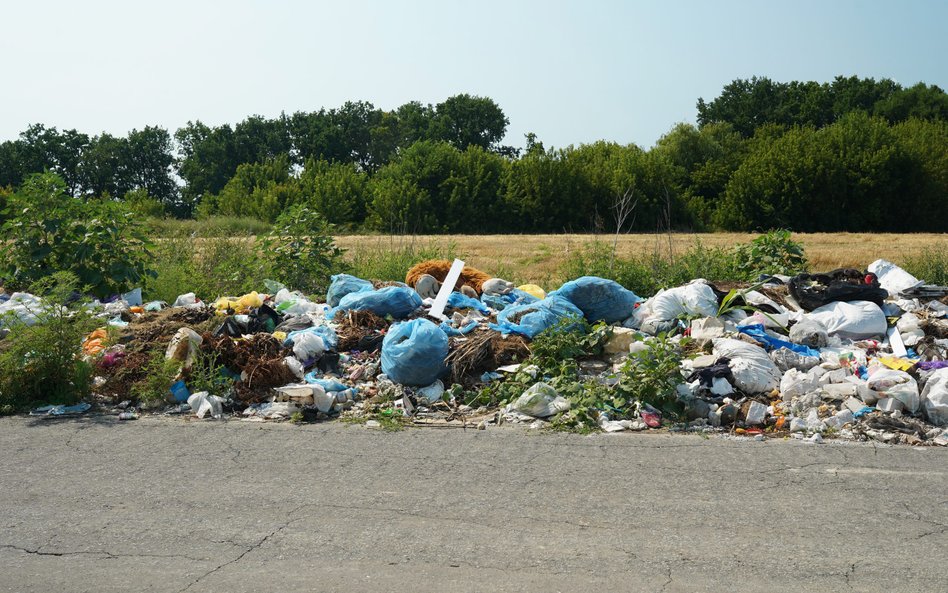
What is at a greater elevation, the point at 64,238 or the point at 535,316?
the point at 64,238

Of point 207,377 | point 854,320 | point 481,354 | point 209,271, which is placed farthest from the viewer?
point 209,271

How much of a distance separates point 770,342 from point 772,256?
341cm

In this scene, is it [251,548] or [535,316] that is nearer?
[251,548]

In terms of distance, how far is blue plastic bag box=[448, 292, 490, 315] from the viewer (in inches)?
357

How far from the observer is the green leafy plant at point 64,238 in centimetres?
947

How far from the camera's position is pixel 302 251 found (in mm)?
10945

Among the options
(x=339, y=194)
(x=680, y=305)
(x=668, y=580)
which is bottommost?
(x=668, y=580)

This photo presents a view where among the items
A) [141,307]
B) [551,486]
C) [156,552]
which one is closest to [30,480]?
[156,552]

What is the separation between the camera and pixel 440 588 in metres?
3.42

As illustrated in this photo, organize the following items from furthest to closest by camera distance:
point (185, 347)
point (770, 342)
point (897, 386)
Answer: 1. point (770, 342)
2. point (185, 347)
3. point (897, 386)

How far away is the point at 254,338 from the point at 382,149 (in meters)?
68.1

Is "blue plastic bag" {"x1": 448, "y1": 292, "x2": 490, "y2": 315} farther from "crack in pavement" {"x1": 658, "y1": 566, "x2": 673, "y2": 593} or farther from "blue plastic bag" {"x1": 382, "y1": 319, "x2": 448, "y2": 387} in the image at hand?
"crack in pavement" {"x1": 658, "y1": 566, "x2": 673, "y2": 593}

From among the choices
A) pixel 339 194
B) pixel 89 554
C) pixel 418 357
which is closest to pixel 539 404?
pixel 418 357

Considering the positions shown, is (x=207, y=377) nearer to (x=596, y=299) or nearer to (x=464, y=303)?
(x=464, y=303)
